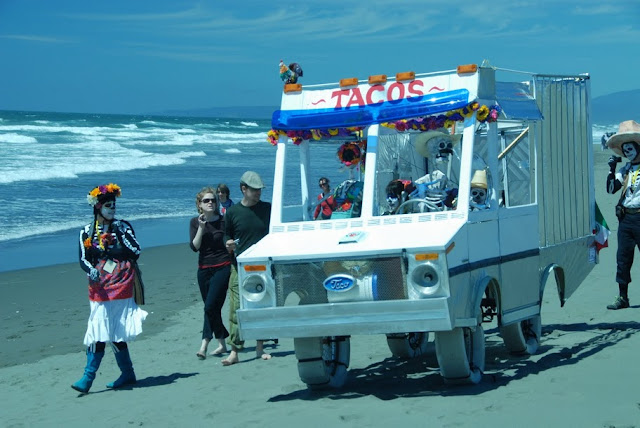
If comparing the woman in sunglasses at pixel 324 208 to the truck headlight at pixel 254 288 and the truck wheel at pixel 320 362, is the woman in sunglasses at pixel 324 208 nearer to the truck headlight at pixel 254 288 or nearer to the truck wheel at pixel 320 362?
the truck wheel at pixel 320 362

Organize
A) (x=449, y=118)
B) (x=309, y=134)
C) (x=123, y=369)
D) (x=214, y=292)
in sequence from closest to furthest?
(x=449, y=118) → (x=309, y=134) → (x=123, y=369) → (x=214, y=292)

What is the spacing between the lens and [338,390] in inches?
335

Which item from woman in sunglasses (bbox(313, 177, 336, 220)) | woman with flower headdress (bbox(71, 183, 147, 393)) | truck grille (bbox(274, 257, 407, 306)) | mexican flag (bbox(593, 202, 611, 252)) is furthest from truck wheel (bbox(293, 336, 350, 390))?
mexican flag (bbox(593, 202, 611, 252))

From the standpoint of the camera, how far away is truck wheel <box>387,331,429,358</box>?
9633 mm

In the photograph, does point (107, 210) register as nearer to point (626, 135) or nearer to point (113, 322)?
point (113, 322)

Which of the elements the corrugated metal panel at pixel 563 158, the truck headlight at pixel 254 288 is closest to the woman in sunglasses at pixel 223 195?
the corrugated metal panel at pixel 563 158

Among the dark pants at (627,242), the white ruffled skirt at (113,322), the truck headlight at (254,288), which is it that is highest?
the dark pants at (627,242)

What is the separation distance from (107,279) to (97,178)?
28.0 metres

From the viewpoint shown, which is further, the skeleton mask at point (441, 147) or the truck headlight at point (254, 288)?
the skeleton mask at point (441, 147)

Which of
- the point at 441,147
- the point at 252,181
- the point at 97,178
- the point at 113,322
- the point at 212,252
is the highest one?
the point at 97,178

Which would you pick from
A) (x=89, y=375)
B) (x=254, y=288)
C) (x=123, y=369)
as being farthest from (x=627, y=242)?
(x=89, y=375)

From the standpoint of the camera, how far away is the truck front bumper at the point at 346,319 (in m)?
7.38

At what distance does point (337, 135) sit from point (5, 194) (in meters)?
22.7

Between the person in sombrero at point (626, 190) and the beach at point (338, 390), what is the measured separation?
1.46ft
